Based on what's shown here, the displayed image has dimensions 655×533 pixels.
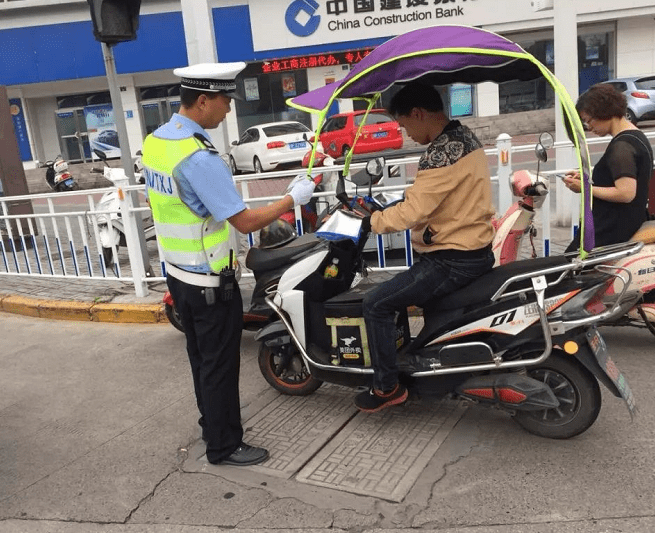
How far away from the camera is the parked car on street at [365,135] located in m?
18.2

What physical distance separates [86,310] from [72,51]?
20.5 m

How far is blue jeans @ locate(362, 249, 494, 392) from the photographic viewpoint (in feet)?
11.2

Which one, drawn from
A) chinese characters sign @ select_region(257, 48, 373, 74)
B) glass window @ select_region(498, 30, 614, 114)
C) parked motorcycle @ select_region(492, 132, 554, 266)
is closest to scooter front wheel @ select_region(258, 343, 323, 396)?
parked motorcycle @ select_region(492, 132, 554, 266)

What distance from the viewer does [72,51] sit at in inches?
946

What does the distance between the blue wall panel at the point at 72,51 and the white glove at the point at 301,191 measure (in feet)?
73.2

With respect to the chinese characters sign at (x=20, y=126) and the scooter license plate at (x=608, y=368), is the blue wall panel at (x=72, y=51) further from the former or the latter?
the scooter license plate at (x=608, y=368)

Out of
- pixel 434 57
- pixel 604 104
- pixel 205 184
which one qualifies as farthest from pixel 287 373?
pixel 604 104

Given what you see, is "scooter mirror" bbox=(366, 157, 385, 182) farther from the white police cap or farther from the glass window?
the glass window

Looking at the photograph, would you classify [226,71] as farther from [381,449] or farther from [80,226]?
[80,226]

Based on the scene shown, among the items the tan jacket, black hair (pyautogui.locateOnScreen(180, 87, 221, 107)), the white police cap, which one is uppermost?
the white police cap

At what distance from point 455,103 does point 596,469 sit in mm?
22693

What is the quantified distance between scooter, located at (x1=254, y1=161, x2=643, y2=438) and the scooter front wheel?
334 mm

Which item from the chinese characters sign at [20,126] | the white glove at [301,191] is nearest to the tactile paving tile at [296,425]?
the white glove at [301,191]

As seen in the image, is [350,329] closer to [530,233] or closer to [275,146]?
[530,233]
